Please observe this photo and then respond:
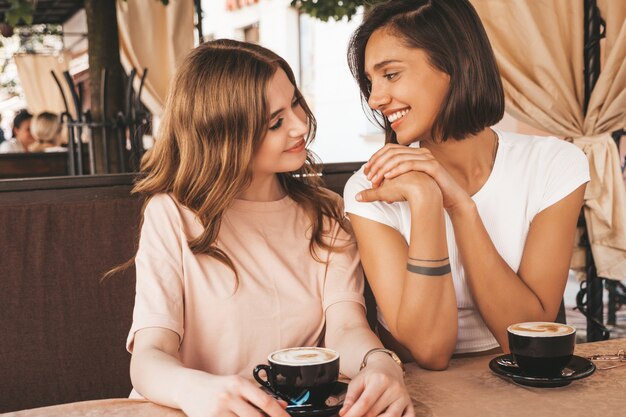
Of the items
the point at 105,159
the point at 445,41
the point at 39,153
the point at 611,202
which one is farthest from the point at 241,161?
the point at 39,153

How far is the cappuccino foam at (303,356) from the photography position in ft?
3.64

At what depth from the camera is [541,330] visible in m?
1.27

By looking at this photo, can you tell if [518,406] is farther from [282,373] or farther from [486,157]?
[486,157]

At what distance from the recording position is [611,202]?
10.0ft

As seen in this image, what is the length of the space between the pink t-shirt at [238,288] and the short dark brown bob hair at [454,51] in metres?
0.47

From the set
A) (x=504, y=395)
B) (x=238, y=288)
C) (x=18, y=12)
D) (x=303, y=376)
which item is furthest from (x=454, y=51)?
(x=18, y=12)

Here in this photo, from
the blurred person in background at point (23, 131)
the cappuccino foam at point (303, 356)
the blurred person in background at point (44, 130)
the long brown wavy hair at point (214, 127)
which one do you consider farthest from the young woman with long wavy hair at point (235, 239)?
the blurred person in background at point (23, 131)

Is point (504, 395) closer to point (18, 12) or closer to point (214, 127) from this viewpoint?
point (214, 127)

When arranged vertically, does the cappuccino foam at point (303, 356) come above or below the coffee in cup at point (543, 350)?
above

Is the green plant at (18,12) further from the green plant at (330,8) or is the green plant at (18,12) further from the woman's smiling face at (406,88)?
the woman's smiling face at (406,88)

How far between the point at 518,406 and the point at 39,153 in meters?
6.72

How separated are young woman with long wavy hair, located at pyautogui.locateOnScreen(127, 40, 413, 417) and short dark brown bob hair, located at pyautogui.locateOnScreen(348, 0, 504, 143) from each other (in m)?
0.34

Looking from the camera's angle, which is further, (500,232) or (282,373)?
(500,232)

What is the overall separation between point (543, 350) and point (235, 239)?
0.79 metres
